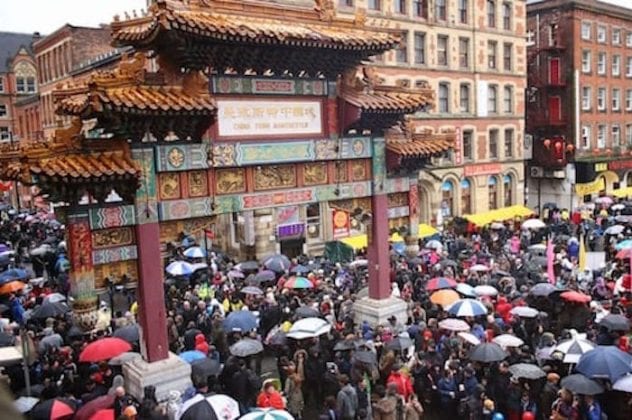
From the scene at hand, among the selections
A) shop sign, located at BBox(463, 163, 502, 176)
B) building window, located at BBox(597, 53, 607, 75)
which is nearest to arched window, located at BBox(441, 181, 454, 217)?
shop sign, located at BBox(463, 163, 502, 176)

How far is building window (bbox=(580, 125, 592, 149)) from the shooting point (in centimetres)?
4375

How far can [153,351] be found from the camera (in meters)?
11.8

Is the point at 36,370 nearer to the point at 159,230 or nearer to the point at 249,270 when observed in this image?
the point at 159,230

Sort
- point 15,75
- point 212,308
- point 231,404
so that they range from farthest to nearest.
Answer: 1. point 15,75
2. point 212,308
3. point 231,404

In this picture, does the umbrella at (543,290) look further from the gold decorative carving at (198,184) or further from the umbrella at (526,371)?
the gold decorative carving at (198,184)

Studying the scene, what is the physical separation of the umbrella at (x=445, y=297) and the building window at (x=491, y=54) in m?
26.2

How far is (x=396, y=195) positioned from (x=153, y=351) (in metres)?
7.73

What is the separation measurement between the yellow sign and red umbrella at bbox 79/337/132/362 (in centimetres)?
3873

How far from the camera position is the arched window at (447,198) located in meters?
35.7

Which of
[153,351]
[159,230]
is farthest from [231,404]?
[159,230]

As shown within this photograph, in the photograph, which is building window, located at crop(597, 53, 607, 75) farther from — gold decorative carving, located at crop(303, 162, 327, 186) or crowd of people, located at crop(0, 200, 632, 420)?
gold decorative carving, located at crop(303, 162, 327, 186)

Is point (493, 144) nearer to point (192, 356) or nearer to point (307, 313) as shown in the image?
point (307, 313)

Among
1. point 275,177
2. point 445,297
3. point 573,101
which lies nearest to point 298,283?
point 445,297

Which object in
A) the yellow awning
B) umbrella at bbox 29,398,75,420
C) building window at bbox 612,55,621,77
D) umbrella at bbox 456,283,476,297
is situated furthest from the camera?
A: building window at bbox 612,55,621,77
